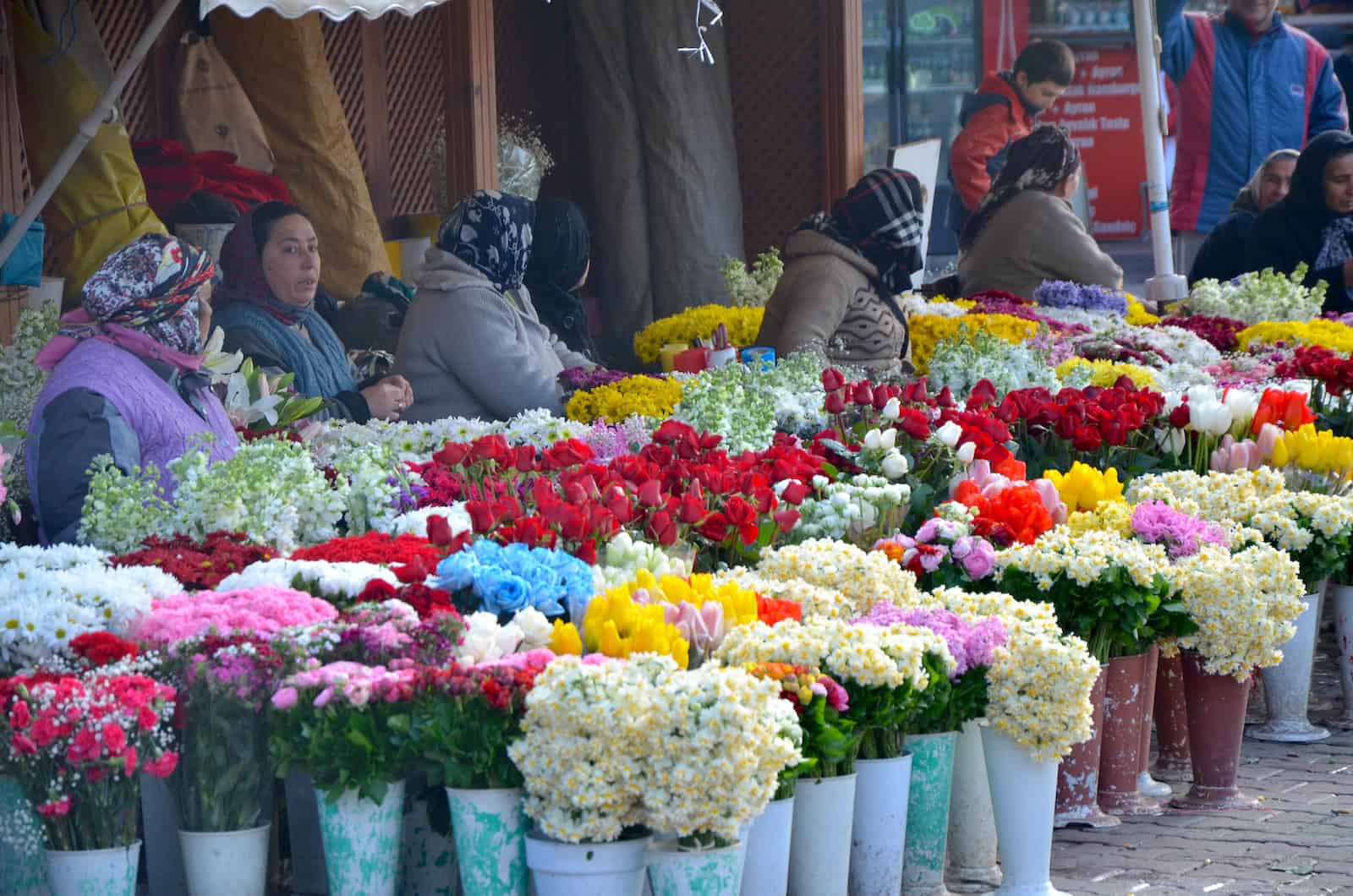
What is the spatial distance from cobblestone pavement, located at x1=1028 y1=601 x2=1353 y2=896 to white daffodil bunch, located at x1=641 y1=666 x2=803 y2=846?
1250 millimetres

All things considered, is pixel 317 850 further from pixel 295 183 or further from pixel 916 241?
pixel 295 183

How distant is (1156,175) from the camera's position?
31.9 ft

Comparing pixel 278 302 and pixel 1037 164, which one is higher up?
pixel 1037 164

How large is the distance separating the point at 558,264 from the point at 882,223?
1.35 meters

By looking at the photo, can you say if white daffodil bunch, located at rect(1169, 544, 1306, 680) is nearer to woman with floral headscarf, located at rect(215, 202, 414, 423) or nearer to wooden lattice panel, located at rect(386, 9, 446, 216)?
woman with floral headscarf, located at rect(215, 202, 414, 423)

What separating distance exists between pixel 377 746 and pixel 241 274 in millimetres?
3987

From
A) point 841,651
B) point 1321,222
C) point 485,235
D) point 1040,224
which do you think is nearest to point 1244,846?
point 841,651

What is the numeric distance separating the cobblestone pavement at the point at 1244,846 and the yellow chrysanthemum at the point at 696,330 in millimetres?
3864

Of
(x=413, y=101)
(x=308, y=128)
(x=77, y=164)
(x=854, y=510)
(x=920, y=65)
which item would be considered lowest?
(x=854, y=510)

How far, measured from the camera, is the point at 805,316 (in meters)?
7.04

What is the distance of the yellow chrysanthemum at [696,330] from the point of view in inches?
326

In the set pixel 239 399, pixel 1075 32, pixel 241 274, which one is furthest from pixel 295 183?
pixel 1075 32

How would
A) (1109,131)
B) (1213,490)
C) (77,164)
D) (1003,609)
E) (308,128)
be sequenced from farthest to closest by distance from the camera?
(1109,131)
(308,128)
(77,164)
(1213,490)
(1003,609)

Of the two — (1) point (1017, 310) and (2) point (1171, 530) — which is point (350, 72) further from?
(2) point (1171, 530)
